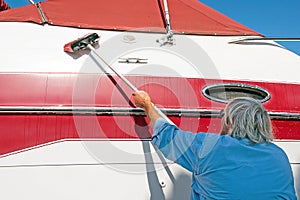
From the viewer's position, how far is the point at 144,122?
1.96 meters

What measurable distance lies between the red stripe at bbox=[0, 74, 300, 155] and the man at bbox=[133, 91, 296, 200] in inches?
21.6

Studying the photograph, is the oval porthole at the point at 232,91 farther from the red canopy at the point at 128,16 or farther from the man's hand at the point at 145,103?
the red canopy at the point at 128,16

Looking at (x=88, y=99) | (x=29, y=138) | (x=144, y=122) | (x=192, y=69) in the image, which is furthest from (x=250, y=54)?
(x=29, y=138)

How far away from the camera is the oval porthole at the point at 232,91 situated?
209 centimetres

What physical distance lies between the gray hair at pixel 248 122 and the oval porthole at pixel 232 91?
0.69 metres

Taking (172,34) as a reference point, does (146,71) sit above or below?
below

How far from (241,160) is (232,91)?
0.91 m

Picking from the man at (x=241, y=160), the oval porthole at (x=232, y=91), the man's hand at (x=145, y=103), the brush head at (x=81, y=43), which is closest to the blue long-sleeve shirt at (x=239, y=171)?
Answer: the man at (x=241, y=160)

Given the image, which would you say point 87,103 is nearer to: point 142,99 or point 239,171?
point 142,99

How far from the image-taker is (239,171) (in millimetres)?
1255

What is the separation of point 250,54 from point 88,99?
3.86 ft

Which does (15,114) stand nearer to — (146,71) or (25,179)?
(25,179)

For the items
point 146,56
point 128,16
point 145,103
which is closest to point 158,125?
point 145,103

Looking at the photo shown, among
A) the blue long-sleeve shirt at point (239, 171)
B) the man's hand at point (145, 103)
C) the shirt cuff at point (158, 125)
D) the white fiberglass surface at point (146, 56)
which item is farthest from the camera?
the white fiberglass surface at point (146, 56)
